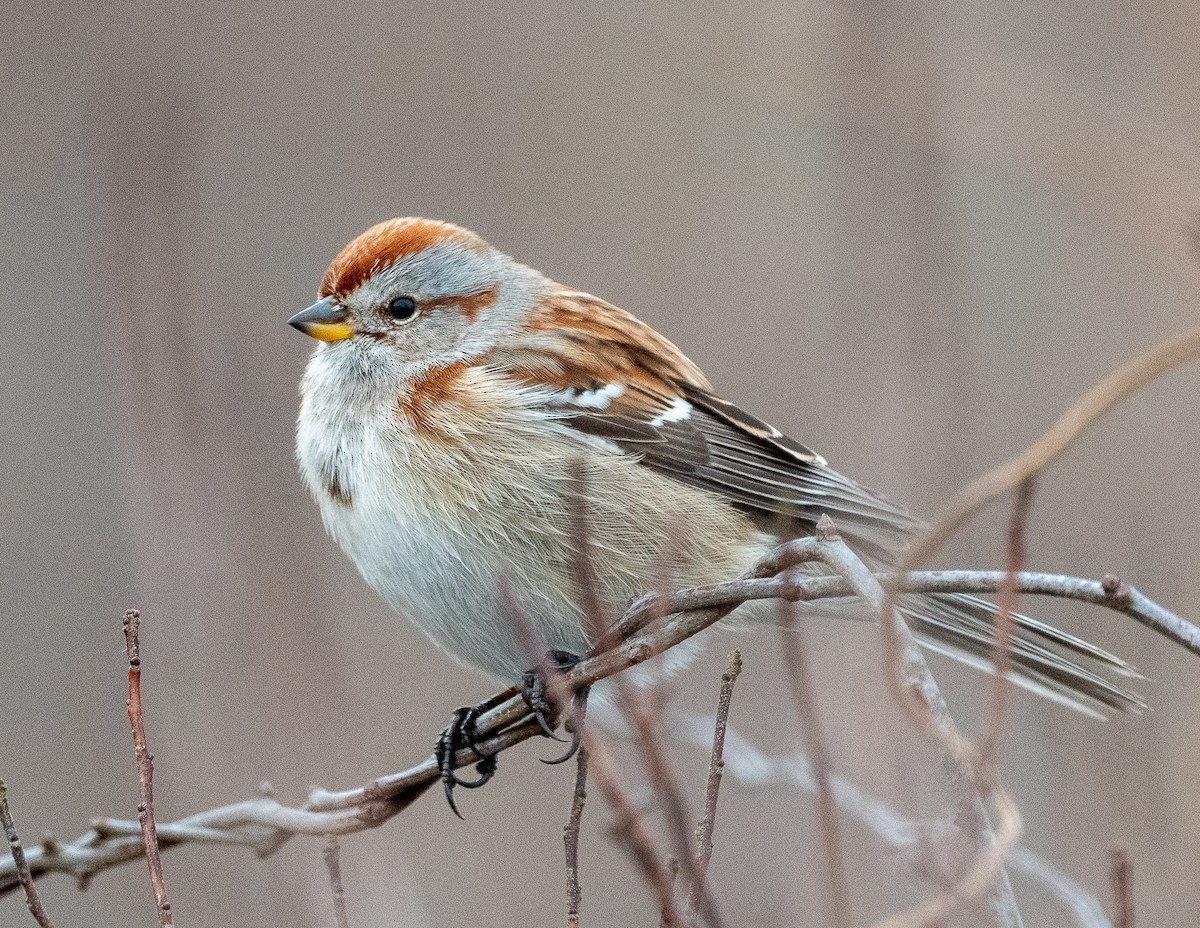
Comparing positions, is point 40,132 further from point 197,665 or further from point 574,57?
point 197,665

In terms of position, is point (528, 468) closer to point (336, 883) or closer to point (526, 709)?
point (526, 709)

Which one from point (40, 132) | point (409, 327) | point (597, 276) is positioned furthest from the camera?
point (597, 276)

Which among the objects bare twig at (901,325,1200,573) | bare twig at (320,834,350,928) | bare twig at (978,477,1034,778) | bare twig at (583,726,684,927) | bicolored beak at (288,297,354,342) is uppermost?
bicolored beak at (288,297,354,342)

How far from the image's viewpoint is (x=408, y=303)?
437 cm

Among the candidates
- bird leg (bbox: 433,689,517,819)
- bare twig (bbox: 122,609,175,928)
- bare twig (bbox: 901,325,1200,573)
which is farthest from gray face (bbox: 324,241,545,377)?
bare twig (bbox: 901,325,1200,573)

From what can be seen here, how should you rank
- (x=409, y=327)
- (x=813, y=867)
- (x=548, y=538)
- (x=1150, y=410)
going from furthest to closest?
(x=1150, y=410) → (x=409, y=327) → (x=548, y=538) → (x=813, y=867)

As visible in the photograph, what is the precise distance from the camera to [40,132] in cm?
753

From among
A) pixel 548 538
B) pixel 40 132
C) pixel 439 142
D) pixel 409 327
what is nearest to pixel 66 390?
pixel 40 132

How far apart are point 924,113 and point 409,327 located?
2.03 metres

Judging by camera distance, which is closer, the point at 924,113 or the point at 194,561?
the point at 194,561

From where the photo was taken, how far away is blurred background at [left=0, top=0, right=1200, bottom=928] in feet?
12.6

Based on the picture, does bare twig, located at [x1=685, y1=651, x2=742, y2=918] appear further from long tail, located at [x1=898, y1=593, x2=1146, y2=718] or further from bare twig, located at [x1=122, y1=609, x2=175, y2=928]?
long tail, located at [x1=898, y1=593, x2=1146, y2=718]

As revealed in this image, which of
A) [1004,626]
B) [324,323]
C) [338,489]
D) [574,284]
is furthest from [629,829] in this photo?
[574,284]

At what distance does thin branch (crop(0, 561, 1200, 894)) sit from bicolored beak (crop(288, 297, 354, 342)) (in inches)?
56.9
